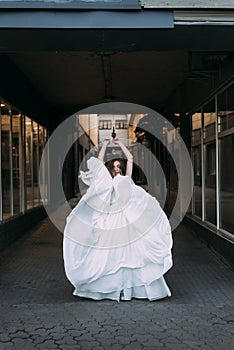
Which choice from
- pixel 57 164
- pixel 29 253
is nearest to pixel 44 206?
pixel 57 164

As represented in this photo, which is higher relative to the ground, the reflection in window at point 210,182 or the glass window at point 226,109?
the glass window at point 226,109

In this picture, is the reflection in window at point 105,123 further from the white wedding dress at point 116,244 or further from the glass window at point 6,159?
the white wedding dress at point 116,244

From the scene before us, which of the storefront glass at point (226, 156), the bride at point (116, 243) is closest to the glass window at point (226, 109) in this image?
the storefront glass at point (226, 156)

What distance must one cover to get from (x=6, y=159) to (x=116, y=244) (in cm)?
484

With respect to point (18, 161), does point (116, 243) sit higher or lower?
lower

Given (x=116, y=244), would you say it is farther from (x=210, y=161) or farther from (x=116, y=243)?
(x=210, y=161)

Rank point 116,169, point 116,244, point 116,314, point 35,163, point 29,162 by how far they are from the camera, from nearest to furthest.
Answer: point 116,314 < point 116,244 < point 116,169 < point 29,162 < point 35,163

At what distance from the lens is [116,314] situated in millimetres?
5227

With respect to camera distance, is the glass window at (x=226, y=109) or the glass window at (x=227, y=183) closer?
the glass window at (x=226, y=109)

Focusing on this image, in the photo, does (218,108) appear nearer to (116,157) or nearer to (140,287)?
(116,157)

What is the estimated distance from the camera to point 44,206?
50.2ft

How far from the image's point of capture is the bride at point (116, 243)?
5645 mm

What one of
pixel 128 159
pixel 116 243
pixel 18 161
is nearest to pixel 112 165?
pixel 128 159

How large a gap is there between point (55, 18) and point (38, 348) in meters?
3.16
